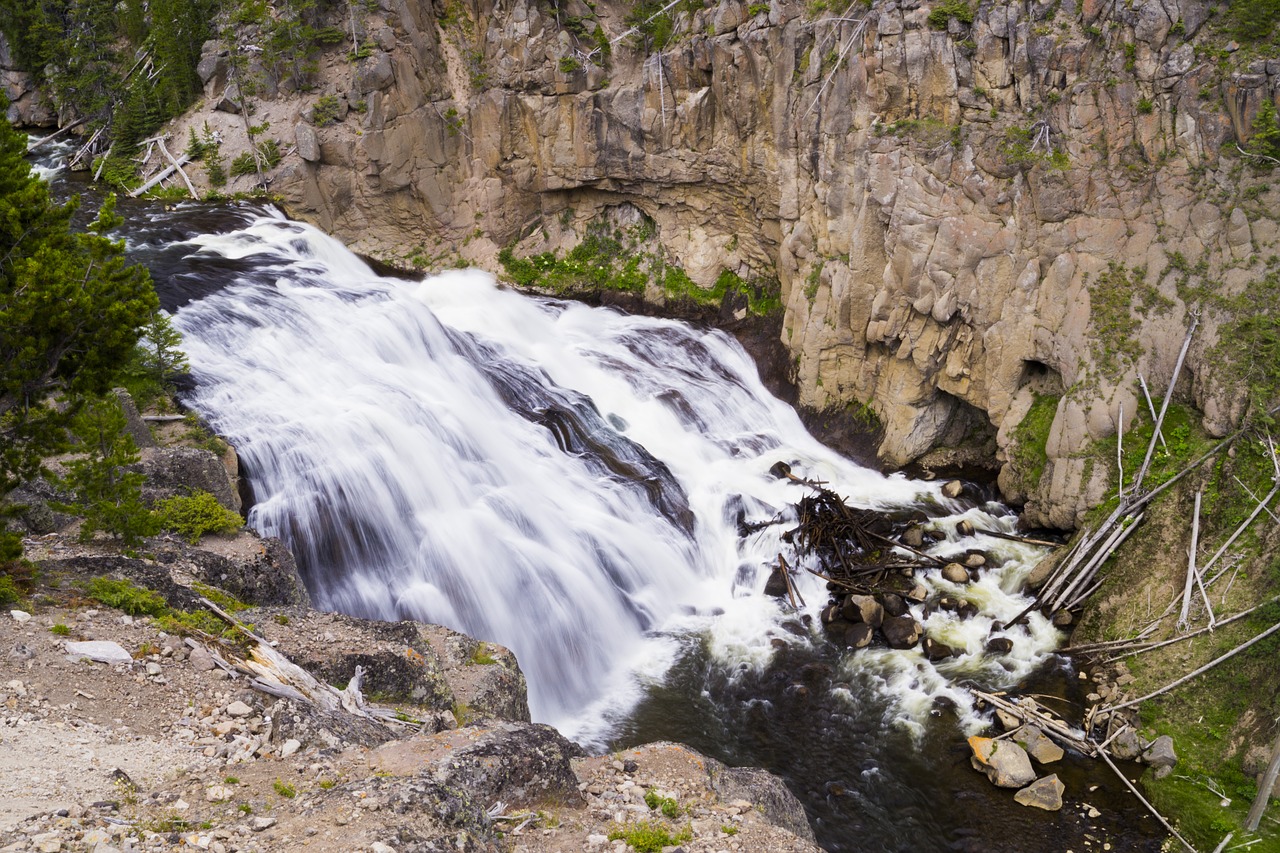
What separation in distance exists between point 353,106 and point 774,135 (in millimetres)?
16697

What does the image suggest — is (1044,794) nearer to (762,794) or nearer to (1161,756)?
(1161,756)

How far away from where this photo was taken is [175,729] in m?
10.1

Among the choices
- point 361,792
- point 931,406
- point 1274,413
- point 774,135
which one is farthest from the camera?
point 774,135

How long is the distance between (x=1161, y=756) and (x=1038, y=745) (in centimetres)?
207

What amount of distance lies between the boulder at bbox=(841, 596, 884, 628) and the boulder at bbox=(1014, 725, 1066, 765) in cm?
413

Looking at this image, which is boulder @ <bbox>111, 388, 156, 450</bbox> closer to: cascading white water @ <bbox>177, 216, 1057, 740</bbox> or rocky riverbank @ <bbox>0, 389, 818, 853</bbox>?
cascading white water @ <bbox>177, 216, 1057, 740</bbox>

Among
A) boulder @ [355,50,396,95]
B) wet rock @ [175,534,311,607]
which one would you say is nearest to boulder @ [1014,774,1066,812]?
wet rock @ [175,534,311,607]

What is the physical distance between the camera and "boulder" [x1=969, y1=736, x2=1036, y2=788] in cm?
1605

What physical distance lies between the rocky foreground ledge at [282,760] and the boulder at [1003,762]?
5477 millimetres

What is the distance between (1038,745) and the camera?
16.7m

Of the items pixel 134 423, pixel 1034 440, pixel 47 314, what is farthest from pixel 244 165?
pixel 1034 440

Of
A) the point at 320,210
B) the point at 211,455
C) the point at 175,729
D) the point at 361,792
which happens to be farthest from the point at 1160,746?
the point at 320,210

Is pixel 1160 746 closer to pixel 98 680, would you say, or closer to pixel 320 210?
pixel 98 680

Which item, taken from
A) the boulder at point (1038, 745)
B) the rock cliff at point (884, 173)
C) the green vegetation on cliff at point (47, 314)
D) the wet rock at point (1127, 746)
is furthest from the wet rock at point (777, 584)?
the green vegetation on cliff at point (47, 314)
